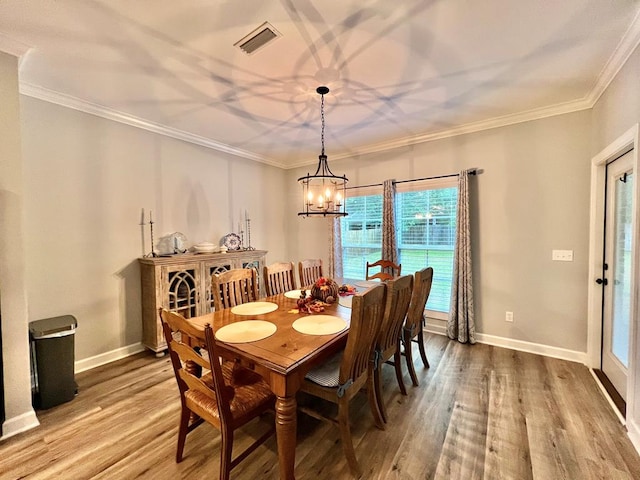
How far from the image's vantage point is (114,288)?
3082 millimetres

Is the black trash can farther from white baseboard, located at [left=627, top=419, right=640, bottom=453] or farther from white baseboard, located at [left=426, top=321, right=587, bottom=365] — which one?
white baseboard, located at [left=627, top=419, right=640, bottom=453]

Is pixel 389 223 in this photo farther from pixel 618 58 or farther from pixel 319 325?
pixel 618 58

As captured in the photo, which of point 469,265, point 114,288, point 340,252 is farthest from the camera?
point 340,252

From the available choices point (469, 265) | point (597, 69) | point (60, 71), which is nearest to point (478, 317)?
point (469, 265)

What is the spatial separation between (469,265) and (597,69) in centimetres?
207

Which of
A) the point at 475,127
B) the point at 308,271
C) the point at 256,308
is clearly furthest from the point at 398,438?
the point at 475,127

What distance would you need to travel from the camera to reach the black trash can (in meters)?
2.27

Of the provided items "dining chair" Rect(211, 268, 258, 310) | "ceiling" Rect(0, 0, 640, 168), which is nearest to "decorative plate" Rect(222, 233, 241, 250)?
"dining chair" Rect(211, 268, 258, 310)

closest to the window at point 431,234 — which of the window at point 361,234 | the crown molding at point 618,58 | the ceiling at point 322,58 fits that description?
the window at point 361,234

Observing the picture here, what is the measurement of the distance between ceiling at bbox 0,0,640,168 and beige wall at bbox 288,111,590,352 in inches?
11.0

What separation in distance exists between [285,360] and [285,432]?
1.18ft

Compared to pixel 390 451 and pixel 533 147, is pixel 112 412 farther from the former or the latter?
pixel 533 147

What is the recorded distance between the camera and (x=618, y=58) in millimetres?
2082

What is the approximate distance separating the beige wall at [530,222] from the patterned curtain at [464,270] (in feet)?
0.57
